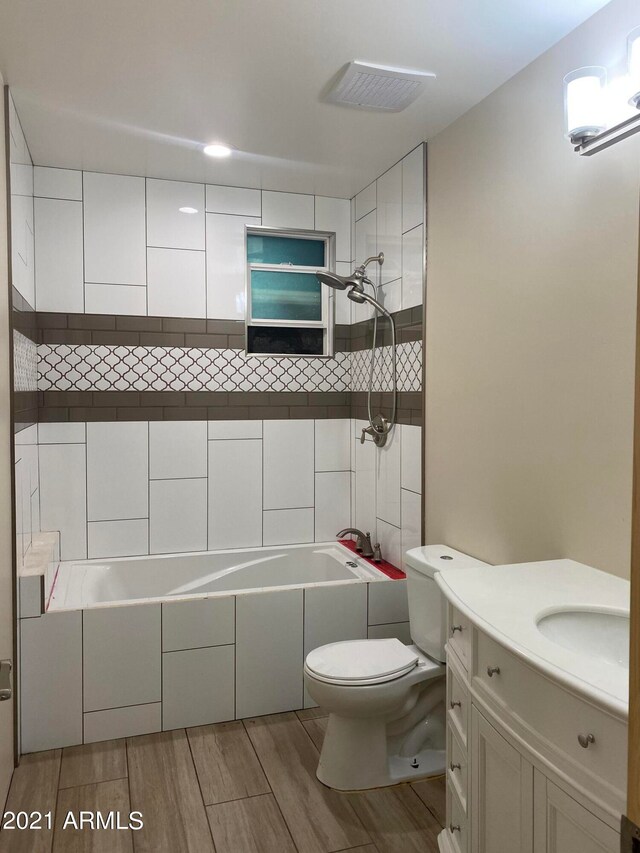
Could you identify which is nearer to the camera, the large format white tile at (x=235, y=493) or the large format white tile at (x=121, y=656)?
the large format white tile at (x=121, y=656)

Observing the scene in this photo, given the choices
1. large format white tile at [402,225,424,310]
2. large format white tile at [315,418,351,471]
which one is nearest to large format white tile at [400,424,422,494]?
large format white tile at [402,225,424,310]

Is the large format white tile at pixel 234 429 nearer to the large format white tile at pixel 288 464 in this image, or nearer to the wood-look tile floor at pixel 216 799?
the large format white tile at pixel 288 464

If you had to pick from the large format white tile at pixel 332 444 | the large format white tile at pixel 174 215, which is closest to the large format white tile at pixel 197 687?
the large format white tile at pixel 332 444

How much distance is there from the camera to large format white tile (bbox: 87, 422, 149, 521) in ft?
10.9

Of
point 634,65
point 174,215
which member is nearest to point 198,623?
point 174,215

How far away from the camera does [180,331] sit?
3438 millimetres

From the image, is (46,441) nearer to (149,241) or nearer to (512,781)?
(149,241)

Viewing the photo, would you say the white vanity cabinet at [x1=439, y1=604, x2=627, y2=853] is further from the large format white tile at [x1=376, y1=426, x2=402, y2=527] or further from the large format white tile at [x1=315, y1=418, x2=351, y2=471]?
the large format white tile at [x1=315, y1=418, x2=351, y2=471]

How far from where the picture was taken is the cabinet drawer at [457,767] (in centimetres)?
170

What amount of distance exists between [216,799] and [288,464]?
182cm

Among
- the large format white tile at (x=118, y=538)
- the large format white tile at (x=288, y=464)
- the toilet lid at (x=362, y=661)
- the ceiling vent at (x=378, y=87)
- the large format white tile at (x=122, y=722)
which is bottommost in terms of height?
the large format white tile at (x=122, y=722)

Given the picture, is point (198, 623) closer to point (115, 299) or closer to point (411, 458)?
point (411, 458)

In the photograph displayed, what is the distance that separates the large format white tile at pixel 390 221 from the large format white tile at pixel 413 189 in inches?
2.0

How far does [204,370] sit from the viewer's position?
11.4ft
